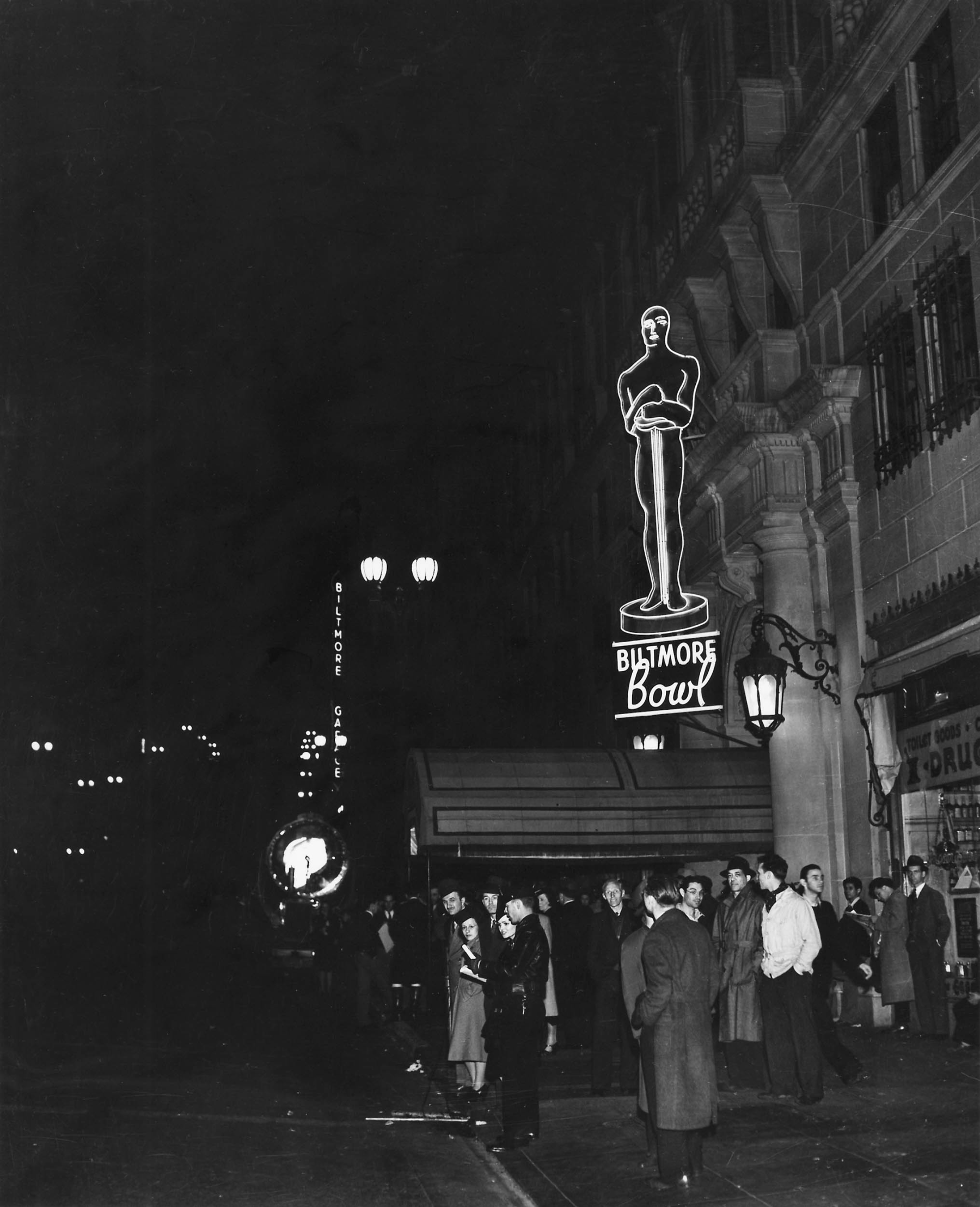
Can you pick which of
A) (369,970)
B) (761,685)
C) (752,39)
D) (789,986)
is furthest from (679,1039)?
(752,39)

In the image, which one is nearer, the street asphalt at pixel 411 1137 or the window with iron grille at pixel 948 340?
the street asphalt at pixel 411 1137

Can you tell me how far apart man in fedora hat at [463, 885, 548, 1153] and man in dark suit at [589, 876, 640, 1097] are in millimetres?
1956

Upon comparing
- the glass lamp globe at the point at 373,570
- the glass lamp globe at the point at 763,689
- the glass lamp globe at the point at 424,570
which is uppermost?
the glass lamp globe at the point at 373,570

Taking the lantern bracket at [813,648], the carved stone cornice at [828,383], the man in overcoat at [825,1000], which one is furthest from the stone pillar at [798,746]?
the man in overcoat at [825,1000]

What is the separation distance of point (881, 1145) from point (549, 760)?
1001 cm

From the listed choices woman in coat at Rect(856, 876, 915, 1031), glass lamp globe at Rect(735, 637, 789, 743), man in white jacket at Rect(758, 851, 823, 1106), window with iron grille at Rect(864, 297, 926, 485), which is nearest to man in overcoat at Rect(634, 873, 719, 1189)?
man in white jacket at Rect(758, 851, 823, 1106)

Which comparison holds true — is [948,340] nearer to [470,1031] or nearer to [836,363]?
[836,363]

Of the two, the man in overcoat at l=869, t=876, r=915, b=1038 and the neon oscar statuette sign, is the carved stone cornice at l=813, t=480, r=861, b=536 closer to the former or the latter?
the neon oscar statuette sign

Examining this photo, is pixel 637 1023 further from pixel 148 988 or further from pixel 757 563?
pixel 148 988

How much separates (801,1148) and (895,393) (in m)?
9.58

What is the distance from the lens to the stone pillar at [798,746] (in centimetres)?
1945

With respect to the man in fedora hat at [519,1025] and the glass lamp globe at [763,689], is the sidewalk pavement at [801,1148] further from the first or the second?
the glass lamp globe at [763,689]

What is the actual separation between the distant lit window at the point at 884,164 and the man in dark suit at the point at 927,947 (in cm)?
768

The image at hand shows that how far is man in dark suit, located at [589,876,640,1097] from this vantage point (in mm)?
13797
